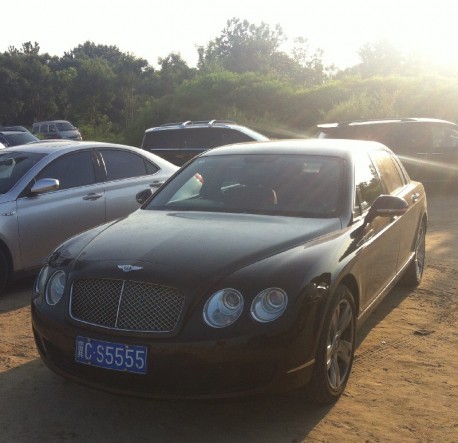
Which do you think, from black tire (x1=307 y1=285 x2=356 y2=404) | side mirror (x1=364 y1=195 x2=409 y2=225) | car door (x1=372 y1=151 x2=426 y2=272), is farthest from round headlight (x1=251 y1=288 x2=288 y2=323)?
car door (x1=372 y1=151 x2=426 y2=272)

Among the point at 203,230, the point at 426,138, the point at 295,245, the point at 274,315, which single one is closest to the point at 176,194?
the point at 203,230

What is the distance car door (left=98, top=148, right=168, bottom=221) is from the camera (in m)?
7.80

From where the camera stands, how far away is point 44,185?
671cm

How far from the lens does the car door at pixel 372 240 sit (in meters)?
4.77

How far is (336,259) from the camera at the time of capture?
4160 mm

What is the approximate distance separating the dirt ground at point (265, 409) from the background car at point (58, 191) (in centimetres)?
161

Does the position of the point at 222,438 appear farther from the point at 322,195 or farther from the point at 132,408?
the point at 322,195

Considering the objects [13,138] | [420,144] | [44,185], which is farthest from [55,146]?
[13,138]

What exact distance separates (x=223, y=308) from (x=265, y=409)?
0.79 metres

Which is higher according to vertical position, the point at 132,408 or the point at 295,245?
the point at 295,245

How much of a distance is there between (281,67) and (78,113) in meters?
21.4

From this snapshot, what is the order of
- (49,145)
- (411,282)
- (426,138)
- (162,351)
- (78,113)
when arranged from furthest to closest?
(78,113), (426,138), (49,145), (411,282), (162,351)

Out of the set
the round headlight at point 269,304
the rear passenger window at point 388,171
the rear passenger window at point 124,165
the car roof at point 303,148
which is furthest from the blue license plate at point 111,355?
the rear passenger window at point 124,165

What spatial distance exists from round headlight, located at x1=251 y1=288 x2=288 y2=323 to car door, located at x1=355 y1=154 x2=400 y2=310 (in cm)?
102
